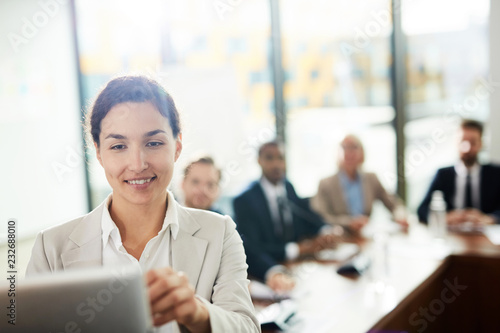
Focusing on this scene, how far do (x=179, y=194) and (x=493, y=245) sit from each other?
2390mm

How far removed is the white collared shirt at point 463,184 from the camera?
3.70 metres

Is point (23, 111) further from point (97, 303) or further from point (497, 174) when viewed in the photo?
point (497, 174)

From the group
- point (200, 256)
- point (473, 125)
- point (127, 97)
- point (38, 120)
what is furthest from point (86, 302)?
point (473, 125)

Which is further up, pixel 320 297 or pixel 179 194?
pixel 179 194

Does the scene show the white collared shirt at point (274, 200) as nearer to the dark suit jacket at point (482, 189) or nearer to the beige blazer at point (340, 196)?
the beige blazer at point (340, 196)

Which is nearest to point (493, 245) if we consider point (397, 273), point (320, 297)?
point (397, 273)

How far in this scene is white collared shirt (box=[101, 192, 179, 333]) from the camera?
1070mm

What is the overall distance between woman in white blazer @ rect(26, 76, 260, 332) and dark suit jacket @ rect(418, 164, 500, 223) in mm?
2821

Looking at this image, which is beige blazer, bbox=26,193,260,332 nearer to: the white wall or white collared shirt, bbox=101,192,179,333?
white collared shirt, bbox=101,192,179,333

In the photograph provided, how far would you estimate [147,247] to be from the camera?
109cm

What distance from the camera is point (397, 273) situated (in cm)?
259

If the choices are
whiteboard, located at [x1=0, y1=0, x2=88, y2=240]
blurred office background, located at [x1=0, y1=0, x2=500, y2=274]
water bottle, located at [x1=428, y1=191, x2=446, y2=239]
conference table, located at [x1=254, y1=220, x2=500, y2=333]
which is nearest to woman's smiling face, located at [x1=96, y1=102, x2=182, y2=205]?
whiteboard, located at [x1=0, y1=0, x2=88, y2=240]

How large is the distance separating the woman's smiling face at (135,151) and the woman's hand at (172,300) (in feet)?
0.60

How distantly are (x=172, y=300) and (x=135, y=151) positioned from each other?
0.30m
